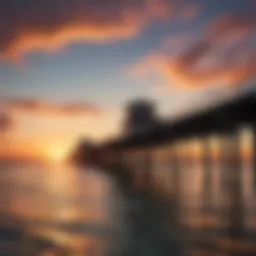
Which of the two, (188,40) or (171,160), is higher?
(188,40)

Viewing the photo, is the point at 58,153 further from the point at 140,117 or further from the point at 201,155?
the point at 201,155

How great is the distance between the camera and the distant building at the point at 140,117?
1023mm

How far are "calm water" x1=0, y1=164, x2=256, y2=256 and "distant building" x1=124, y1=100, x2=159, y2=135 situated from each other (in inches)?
4.8

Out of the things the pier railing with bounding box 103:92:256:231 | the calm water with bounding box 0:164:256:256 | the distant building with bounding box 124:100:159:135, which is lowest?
the calm water with bounding box 0:164:256:256

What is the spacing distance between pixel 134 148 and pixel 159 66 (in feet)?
0.73

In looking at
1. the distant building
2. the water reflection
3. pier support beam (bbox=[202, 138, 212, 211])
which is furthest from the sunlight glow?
pier support beam (bbox=[202, 138, 212, 211])

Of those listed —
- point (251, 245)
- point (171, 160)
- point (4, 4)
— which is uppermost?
point (4, 4)

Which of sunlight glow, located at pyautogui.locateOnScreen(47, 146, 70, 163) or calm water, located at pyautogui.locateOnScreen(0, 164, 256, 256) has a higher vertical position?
sunlight glow, located at pyautogui.locateOnScreen(47, 146, 70, 163)

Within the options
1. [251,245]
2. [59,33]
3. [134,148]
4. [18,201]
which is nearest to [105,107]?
[134,148]

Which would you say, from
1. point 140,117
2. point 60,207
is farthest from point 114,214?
point 140,117

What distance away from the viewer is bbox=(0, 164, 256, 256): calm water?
100cm

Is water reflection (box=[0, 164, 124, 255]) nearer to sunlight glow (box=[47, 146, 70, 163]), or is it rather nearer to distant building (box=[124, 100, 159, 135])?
sunlight glow (box=[47, 146, 70, 163])

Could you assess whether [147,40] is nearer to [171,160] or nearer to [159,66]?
[159,66]

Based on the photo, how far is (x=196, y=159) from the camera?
1037mm
